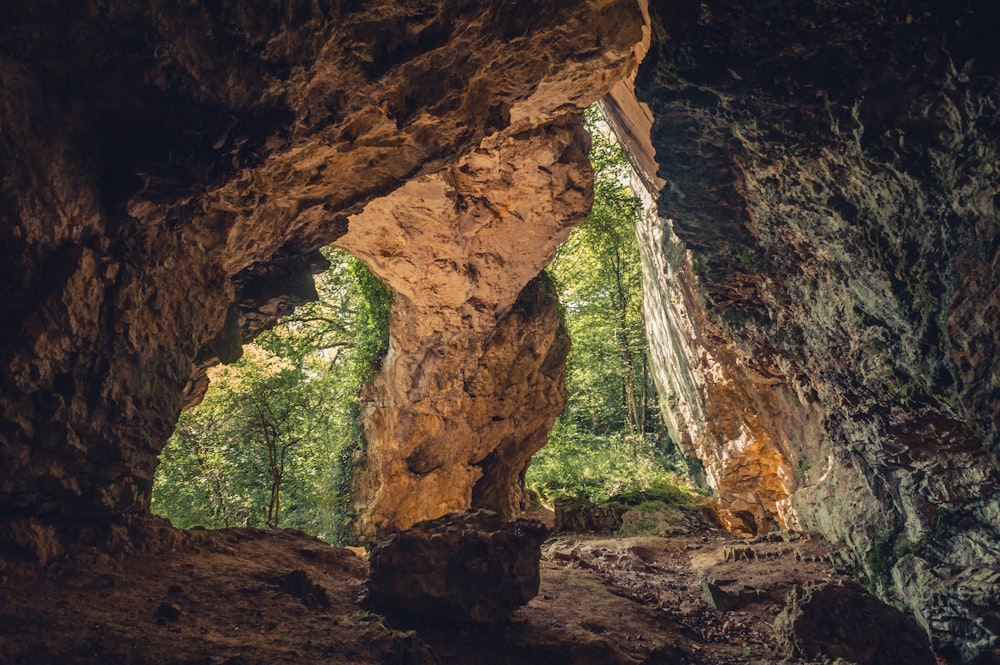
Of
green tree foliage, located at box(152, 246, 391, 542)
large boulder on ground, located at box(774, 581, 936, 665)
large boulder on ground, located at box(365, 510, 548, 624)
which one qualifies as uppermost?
green tree foliage, located at box(152, 246, 391, 542)

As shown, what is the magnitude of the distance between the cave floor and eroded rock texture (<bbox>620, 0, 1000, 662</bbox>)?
172 cm

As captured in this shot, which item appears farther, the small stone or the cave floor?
the small stone

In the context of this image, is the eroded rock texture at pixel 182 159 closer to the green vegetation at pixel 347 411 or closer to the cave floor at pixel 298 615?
the cave floor at pixel 298 615

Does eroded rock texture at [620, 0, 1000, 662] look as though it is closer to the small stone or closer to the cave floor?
the cave floor

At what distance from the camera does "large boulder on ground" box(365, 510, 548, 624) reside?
4.42m

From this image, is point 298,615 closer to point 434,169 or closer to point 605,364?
point 434,169

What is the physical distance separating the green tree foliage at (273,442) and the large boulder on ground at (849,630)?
7268mm

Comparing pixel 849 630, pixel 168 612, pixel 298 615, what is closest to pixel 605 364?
pixel 849 630

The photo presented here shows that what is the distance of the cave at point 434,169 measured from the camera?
365cm

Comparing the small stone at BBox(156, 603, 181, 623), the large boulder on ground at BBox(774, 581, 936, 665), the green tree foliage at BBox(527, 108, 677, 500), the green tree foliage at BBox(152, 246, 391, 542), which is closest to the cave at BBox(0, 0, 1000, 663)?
the small stone at BBox(156, 603, 181, 623)

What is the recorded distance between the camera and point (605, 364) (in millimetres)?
20516

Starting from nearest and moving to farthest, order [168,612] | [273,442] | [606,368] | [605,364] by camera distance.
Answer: [168,612]
[273,442]
[606,368]
[605,364]

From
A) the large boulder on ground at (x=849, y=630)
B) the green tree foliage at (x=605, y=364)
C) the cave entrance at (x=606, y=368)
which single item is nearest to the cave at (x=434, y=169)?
the large boulder on ground at (x=849, y=630)

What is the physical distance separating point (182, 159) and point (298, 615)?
346cm
